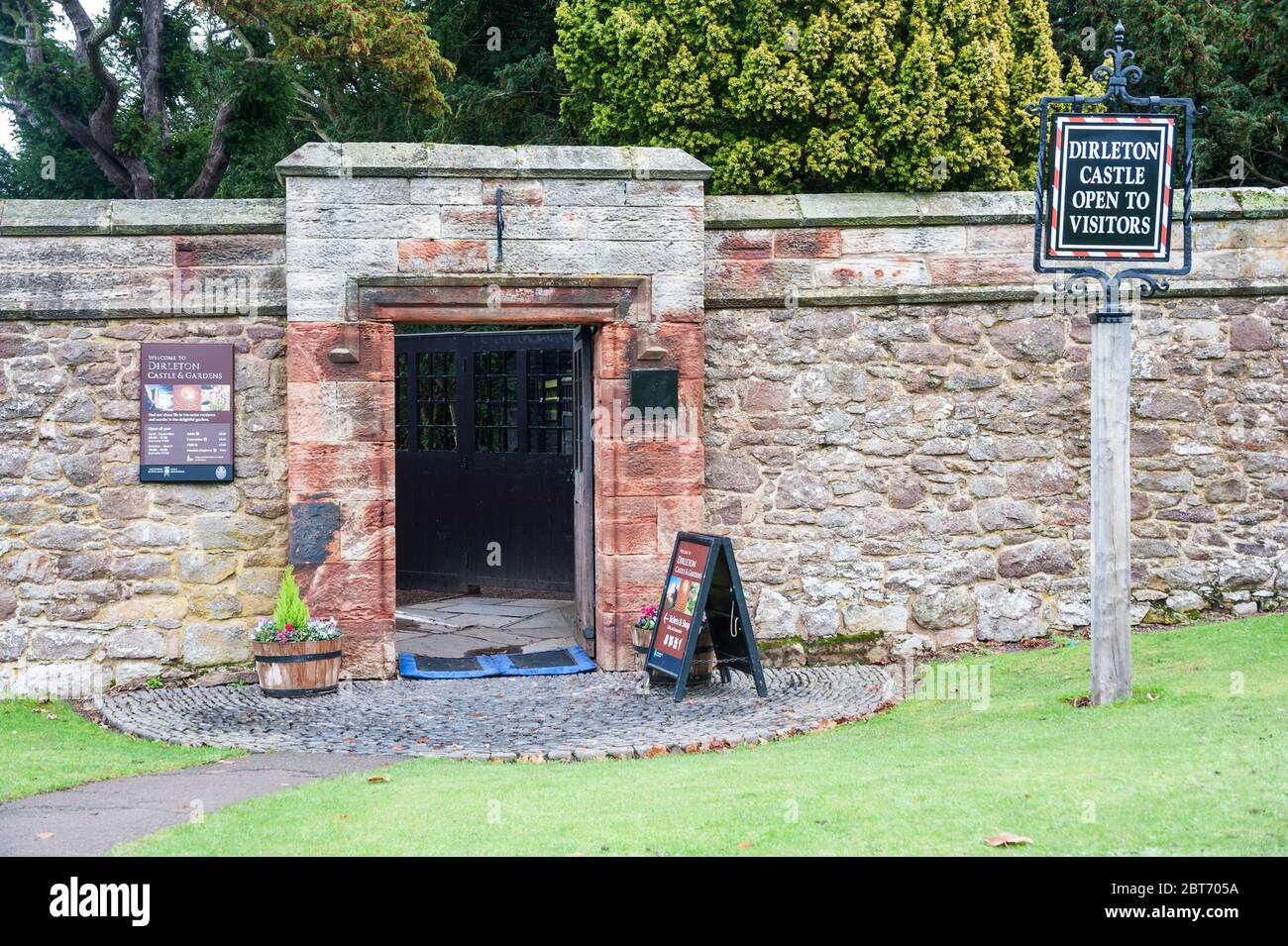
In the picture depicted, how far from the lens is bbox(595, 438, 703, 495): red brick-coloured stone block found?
9047 millimetres

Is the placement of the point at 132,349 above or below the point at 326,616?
above

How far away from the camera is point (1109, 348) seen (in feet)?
23.8

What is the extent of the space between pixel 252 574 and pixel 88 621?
1107 millimetres

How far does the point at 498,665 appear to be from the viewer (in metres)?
9.55

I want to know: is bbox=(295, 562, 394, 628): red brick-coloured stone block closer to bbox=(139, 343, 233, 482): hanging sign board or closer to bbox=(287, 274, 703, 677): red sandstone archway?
bbox=(287, 274, 703, 677): red sandstone archway

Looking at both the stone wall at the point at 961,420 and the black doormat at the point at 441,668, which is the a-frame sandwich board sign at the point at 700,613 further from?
the black doormat at the point at 441,668

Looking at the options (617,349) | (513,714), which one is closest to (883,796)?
(513,714)

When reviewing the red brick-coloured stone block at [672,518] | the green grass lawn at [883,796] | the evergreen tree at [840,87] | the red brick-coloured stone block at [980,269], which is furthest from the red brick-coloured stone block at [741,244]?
the evergreen tree at [840,87]

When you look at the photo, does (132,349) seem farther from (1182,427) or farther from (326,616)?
(1182,427)

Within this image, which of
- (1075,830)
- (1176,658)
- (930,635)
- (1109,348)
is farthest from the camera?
(930,635)

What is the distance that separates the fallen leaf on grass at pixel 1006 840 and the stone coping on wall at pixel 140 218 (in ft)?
21.1

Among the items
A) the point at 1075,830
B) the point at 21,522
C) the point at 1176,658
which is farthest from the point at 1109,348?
the point at 21,522

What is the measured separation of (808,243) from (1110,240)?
2.47 metres

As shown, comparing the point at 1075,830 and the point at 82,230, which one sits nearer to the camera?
the point at 1075,830
